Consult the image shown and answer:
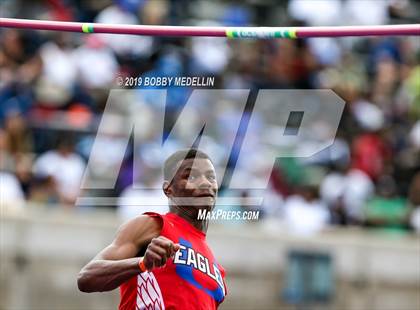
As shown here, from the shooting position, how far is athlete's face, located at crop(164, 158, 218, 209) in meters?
5.89

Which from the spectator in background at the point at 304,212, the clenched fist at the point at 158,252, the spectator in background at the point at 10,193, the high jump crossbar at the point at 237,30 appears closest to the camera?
the clenched fist at the point at 158,252

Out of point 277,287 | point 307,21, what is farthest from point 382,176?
point 307,21

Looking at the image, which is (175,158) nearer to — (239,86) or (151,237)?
(151,237)

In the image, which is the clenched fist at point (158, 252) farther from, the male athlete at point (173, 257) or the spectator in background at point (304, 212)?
the spectator in background at point (304, 212)

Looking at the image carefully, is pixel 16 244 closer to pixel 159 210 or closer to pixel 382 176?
pixel 382 176

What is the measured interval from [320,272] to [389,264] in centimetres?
75

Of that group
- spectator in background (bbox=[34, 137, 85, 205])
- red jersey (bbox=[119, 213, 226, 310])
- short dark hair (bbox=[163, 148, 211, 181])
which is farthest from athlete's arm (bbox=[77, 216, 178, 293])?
spectator in background (bbox=[34, 137, 85, 205])

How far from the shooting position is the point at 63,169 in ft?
39.6

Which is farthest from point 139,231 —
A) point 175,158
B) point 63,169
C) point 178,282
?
point 63,169

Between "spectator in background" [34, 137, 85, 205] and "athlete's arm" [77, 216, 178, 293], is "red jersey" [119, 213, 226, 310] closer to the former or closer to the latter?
"athlete's arm" [77, 216, 178, 293]

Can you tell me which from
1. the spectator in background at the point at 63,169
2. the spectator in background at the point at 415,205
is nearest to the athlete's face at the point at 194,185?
the spectator in background at the point at 63,169

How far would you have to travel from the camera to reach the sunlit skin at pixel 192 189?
5891 millimetres

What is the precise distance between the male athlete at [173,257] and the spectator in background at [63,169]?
6065 mm

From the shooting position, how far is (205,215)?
5.98 m
